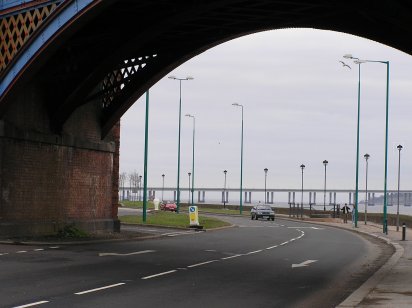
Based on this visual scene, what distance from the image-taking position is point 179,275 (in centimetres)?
1627

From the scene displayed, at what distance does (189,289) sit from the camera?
1376cm

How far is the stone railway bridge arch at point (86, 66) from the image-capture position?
21953mm

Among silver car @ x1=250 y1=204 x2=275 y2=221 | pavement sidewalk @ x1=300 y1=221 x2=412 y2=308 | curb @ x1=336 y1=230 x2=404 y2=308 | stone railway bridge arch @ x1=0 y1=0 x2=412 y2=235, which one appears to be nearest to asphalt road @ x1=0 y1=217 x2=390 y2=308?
curb @ x1=336 y1=230 x2=404 y2=308

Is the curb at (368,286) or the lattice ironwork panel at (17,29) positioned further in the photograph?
the lattice ironwork panel at (17,29)

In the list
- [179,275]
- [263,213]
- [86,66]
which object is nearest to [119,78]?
[86,66]

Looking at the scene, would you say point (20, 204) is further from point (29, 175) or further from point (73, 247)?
point (73, 247)

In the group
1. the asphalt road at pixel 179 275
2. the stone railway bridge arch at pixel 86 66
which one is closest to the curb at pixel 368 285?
the asphalt road at pixel 179 275

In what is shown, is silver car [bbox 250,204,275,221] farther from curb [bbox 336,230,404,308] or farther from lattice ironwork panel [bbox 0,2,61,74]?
lattice ironwork panel [bbox 0,2,61,74]

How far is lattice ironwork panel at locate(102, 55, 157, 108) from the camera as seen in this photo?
2873cm

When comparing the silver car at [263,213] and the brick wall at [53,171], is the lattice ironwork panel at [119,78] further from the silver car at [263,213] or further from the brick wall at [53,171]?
the silver car at [263,213]

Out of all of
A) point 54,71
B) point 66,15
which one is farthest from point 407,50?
point 54,71

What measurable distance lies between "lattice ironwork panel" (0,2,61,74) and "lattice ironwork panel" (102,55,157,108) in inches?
204

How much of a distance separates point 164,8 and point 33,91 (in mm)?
6691

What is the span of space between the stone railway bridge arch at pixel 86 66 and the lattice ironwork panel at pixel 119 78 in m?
0.06
